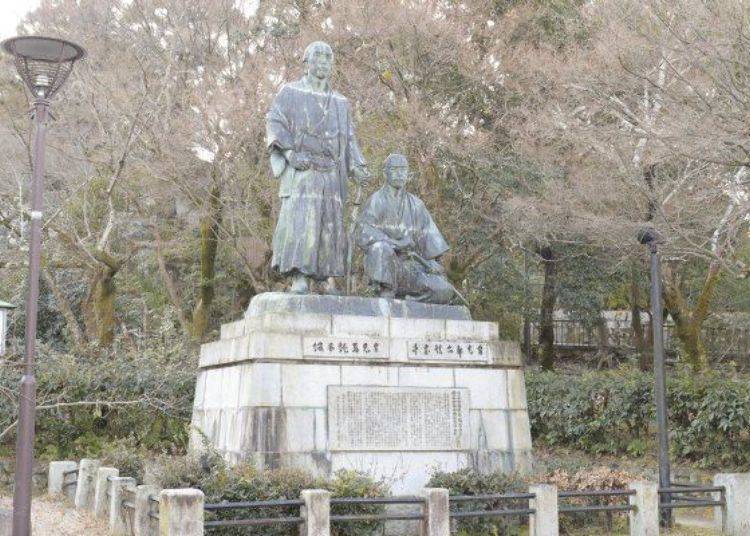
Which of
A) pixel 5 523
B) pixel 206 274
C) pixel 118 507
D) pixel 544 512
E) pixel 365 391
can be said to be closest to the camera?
pixel 5 523

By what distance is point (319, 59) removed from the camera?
10.1m

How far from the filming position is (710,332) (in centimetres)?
2480

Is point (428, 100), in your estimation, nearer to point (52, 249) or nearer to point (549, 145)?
point (549, 145)

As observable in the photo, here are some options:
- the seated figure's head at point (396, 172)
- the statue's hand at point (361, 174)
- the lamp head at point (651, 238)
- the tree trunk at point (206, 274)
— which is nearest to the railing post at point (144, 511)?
the statue's hand at point (361, 174)

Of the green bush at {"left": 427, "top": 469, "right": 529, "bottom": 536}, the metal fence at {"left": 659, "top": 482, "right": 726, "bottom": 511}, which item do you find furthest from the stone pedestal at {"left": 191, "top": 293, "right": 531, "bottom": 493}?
the metal fence at {"left": 659, "top": 482, "right": 726, "bottom": 511}

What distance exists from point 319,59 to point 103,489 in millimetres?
5269

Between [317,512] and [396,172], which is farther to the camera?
[396,172]

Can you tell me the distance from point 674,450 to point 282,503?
31.2 ft

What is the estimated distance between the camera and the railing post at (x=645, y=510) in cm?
917

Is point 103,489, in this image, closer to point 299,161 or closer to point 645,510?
point 299,161

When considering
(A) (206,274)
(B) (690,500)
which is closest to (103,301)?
(A) (206,274)

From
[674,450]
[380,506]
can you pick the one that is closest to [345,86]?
[674,450]

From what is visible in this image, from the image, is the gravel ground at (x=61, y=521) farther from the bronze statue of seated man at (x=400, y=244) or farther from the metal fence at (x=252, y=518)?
the bronze statue of seated man at (x=400, y=244)

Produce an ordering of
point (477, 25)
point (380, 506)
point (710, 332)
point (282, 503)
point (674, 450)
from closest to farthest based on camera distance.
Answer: point (282, 503)
point (380, 506)
point (674, 450)
point (477, 25)
point (710, 332)
